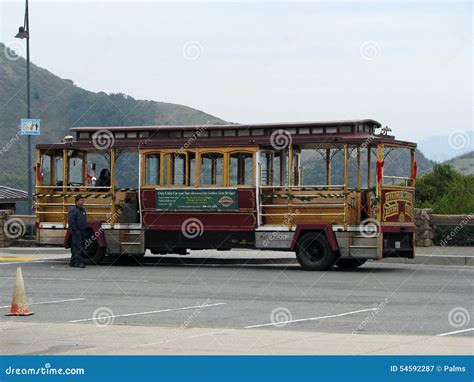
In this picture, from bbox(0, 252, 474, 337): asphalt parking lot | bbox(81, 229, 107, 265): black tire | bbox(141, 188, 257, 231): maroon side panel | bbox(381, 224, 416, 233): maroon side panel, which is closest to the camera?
bbox(0, 252, 474, 337): asphalt parking lot

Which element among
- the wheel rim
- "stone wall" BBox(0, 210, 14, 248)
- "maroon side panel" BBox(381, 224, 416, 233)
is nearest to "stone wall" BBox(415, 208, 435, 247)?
"maroon side panel" BBox(381, 224, 416, 233)

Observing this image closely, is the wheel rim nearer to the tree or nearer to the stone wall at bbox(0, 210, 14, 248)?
the stone wall at bbox(0, 210, 14, 248)

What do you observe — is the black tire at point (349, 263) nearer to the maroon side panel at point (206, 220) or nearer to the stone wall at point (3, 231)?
the maroon side panel at point (206, 220)

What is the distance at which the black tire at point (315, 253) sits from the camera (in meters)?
24.2

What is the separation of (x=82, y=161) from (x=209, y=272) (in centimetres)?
551

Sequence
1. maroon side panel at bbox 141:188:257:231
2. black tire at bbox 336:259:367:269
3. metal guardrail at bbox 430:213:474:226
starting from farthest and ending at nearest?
metal guardrail at bbox 430:213:474:226
black tire at bbox 336:259:367:269
maroon side panel at bbox 141:188:257:231

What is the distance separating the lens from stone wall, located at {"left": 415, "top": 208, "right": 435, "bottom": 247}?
29.2m

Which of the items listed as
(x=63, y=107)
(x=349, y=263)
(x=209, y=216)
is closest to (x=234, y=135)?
(x=209, y=216)

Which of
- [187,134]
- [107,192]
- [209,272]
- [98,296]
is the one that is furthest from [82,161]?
[98,296]

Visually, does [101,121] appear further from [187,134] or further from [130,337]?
[130,337]

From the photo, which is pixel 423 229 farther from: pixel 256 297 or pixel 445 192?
pixel 445 192

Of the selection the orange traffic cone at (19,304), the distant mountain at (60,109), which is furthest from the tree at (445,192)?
the distant mountain at (60,109)

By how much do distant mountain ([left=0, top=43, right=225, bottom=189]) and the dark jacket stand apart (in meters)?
106

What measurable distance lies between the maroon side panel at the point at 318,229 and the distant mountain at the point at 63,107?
355 feet
